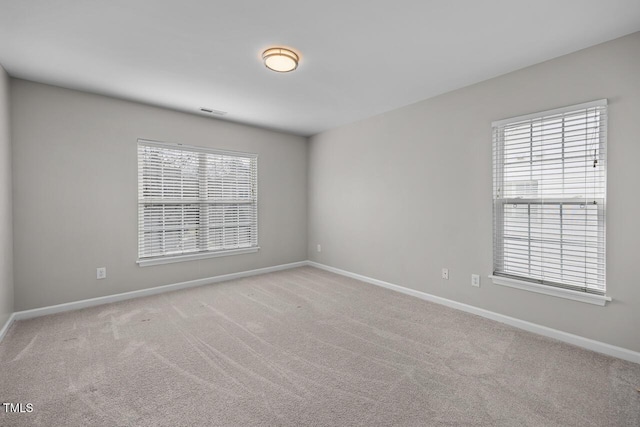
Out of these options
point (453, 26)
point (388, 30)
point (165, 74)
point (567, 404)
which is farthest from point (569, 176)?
point (165, 74)

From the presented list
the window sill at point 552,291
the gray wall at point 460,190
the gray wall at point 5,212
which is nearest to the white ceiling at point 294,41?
the gray wall at point 460,190

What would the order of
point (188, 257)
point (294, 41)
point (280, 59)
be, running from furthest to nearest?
1. point (188, 257)
2. point (280, 59)
3. point (294, 41)

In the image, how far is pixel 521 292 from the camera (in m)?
2.81

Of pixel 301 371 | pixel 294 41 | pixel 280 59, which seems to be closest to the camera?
pixel 301 371

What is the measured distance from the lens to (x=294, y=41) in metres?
2.33

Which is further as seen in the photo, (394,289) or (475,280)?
(394,289)

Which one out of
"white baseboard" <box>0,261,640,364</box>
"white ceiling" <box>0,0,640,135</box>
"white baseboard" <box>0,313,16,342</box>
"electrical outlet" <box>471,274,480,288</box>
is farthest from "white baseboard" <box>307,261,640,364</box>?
"white baseboard" <box>0,313,16,342</box>

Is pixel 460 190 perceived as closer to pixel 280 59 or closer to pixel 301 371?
pixel 280 59

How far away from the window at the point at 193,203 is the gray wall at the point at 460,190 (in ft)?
4.42

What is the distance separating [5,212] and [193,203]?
1.89m

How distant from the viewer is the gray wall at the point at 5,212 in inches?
105

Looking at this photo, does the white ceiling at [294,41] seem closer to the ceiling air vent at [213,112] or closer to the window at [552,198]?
the ceiling air vent at [213,112]

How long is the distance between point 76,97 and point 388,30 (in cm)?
352

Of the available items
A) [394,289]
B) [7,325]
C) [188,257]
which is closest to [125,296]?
[188,257]
